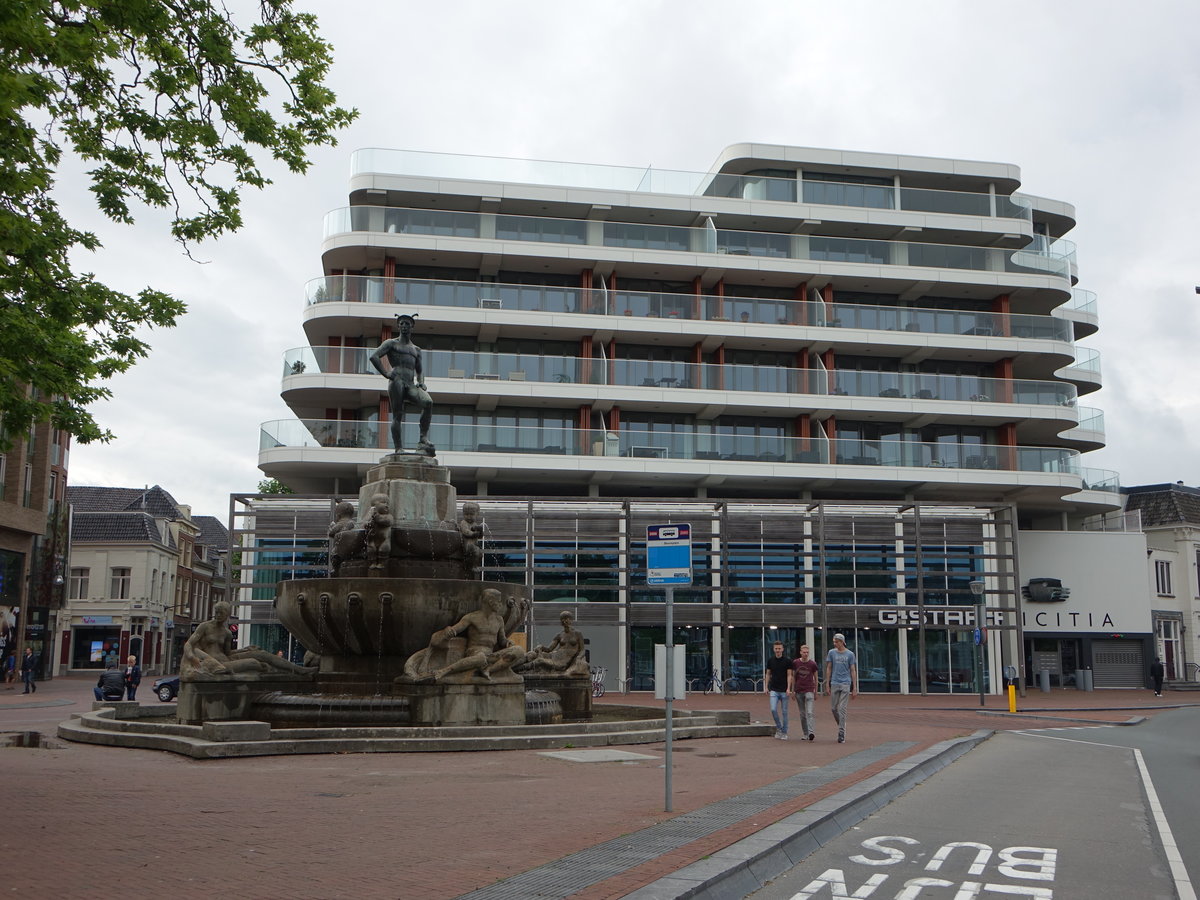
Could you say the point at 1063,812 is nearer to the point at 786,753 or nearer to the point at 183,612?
the point at 786,753

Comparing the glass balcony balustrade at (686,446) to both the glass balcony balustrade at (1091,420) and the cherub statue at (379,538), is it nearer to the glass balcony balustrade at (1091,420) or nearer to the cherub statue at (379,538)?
the glass balcony balustrade at (1091,420)

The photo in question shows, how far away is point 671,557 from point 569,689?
9.67 meters

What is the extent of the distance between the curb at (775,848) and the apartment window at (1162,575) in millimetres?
47673

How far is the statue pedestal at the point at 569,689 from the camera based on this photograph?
61.5 feet

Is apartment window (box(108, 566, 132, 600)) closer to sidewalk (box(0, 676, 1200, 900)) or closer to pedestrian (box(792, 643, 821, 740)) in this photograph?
sidewalk (box(0, 676, 1200, 900))

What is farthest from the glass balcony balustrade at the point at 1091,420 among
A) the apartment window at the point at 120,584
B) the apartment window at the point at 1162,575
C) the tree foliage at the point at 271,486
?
the apartment window at the point at 120,584

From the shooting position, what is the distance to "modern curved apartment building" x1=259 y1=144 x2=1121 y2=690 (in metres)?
41.6

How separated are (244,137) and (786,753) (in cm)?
1000

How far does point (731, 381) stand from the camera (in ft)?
150

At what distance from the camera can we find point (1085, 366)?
5450cm

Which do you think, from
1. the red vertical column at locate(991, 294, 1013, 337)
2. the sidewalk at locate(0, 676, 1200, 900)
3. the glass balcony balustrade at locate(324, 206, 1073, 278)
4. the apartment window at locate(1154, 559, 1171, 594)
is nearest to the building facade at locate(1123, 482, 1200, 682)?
the apartment window at locate(1154, 559, 1171, 594)

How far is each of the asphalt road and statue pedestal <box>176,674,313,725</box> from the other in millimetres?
9107

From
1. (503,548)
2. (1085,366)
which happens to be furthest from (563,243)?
(1085,366)

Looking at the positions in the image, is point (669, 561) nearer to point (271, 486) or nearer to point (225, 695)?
point (225, 695)
